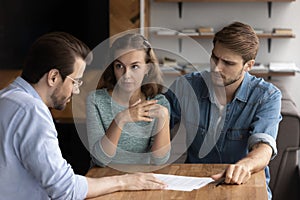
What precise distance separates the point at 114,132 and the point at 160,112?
20 centimetres

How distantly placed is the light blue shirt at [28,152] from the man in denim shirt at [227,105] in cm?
91

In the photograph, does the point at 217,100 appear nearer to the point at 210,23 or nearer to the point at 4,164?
the point at 4,164

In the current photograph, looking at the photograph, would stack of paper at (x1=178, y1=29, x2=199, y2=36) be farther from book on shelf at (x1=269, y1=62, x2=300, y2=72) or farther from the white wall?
book on shelf at (x1=269, y1=62, x2=300, y2=72)

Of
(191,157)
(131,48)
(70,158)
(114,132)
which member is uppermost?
(131,48)

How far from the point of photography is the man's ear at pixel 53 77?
6.39 feet

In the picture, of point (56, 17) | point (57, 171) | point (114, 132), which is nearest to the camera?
point (57, 171)

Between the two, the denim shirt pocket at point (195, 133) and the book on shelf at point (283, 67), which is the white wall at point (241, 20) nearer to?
the book on shelf at point (283, 67)

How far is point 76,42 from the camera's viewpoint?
6.54 ft

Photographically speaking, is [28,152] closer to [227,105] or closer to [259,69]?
[227,105]

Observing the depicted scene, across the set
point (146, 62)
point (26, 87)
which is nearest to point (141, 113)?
point (146, 62)

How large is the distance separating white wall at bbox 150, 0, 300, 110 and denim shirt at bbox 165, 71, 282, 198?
2231mm

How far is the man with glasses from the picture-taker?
1.85 meters

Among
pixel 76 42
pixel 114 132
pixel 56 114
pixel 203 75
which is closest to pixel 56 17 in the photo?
pixel 56 114

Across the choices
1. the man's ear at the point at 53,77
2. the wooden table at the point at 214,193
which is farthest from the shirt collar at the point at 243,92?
the man's ear at the point at 53,77
